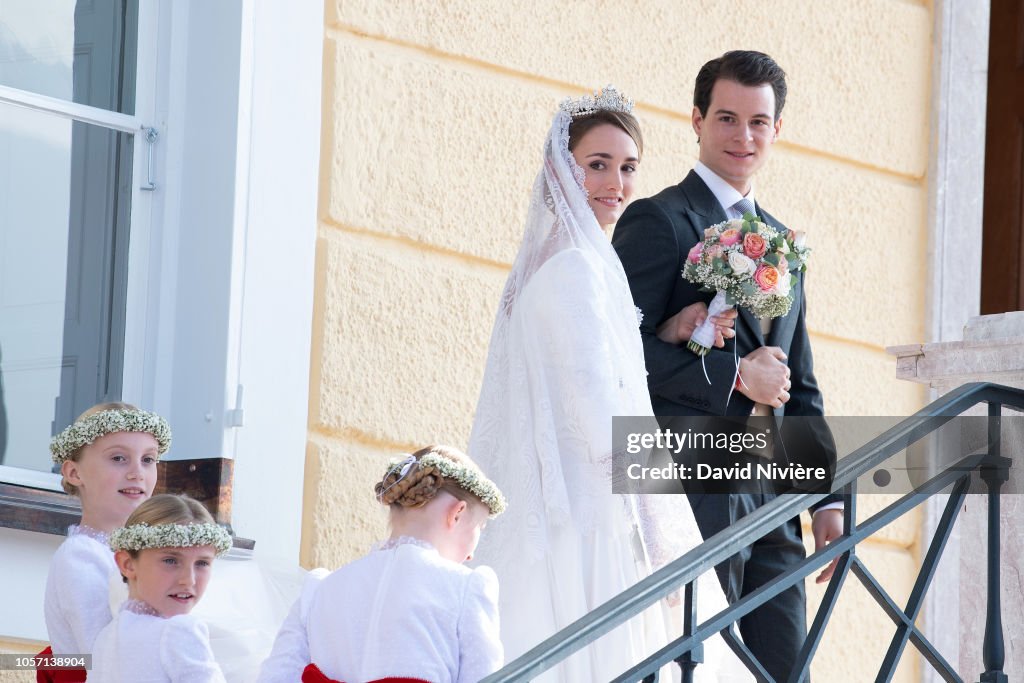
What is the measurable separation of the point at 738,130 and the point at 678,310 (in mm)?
513

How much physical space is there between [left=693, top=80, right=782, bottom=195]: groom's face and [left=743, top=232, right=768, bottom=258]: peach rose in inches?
14.3

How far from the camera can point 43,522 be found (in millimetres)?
4316

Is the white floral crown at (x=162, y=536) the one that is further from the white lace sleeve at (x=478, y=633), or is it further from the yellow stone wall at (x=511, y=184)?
the yellow stone wall at (x=511, y=184)

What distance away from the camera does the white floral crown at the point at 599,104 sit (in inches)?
181

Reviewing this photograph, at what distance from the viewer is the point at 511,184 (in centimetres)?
555

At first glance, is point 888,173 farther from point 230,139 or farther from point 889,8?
point 230,139

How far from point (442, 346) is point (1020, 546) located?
6.77 ft

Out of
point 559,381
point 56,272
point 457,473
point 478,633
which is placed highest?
point 56,272

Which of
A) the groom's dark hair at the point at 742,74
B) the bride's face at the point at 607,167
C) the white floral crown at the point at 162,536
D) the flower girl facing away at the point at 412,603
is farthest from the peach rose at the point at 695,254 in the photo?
the white floral crown at the point at 162,536

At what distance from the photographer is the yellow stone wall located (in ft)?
16.9

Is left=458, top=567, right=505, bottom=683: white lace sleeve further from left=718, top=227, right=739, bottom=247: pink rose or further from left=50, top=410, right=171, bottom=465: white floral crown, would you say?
left=718, top=227, right=739, bottom=247: pink rose

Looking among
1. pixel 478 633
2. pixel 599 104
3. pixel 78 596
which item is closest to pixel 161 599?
pixel 78 596

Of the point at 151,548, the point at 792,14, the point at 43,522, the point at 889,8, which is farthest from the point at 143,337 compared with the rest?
the point at 889,8

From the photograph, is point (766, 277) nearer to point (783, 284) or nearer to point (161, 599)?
point (783, 284)
